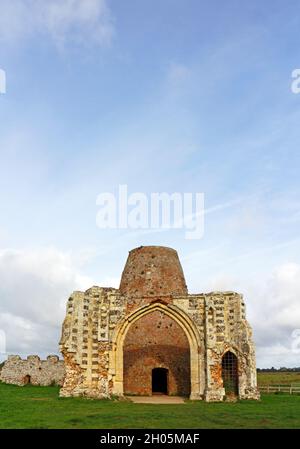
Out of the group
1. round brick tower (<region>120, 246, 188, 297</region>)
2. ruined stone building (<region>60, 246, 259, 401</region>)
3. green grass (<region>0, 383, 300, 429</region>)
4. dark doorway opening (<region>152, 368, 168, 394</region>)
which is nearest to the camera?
green grass (<region>0, 383, 300, 429</region>)

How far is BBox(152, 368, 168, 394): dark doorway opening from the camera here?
33.7 m

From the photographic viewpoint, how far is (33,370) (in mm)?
42875

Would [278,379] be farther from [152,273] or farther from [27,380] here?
[152,273]

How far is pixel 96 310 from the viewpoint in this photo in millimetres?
26656

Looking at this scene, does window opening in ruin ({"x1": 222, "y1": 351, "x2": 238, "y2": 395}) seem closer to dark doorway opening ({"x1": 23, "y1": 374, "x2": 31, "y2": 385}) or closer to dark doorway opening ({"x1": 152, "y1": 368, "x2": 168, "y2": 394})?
dark doorway opening ({"x1": 152, "y1": 368, "x2": 168, "y2": 394})

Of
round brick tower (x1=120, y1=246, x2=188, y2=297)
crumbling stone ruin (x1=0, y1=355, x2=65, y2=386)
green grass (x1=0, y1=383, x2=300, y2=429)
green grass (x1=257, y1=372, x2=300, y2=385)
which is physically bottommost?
green grass (x1=257, y1=372, x2=300, y2=385)

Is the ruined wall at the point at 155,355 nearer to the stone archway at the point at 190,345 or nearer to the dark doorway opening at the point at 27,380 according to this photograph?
the stone archway at the point at 190,345

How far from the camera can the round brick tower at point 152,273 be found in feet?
113

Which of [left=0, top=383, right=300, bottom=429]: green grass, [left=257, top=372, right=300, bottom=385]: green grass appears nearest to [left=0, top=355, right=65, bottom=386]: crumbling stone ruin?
[left=257, top=372, right=300, bottom=385]: green grass

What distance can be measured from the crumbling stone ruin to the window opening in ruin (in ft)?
61.5

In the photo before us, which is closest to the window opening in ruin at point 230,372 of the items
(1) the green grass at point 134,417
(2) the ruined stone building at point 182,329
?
(2) the ruined stone building at point 182,329

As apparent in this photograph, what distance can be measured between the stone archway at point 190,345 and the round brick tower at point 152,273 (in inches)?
278
